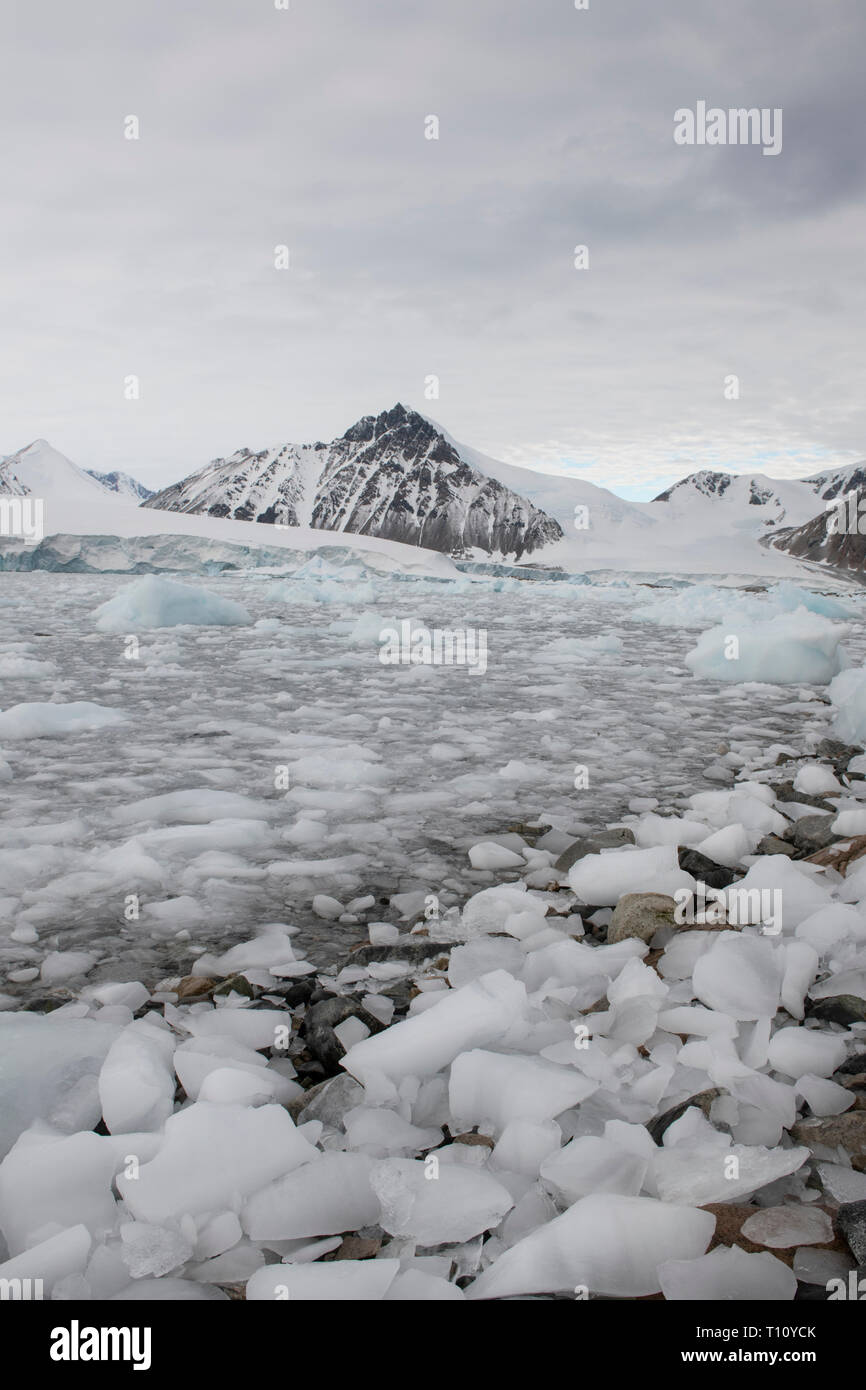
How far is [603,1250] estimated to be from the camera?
126 centimetres

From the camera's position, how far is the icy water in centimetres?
268

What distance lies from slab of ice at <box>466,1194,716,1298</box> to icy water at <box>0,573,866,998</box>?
1.21 m

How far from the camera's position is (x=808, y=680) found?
8.15m

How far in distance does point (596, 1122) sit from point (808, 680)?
752 cm

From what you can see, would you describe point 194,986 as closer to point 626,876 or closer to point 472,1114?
point 472,1114

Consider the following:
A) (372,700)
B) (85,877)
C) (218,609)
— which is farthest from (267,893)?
(218,609)

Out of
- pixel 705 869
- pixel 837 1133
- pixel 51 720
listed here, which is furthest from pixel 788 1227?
pixel 51 720

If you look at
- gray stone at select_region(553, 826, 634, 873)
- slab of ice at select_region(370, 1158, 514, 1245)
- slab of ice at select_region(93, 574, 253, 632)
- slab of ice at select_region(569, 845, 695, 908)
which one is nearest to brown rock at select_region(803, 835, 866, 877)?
slab of ice at select_region(569, 845, 695, 908)

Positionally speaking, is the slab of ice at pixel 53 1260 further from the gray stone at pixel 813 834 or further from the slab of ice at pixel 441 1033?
the gray stone at pixel 813 834

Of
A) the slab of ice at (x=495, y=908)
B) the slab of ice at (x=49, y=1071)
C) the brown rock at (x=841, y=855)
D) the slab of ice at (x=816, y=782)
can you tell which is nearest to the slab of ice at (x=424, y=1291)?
the slab of ice at (x=49, y=1071)

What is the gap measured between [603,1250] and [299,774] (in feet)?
10.4

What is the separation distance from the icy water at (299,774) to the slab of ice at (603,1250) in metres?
1.21

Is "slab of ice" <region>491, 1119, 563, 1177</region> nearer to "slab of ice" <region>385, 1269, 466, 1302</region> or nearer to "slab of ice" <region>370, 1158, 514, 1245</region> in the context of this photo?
"slab of ice" <region>370, 1158, 514, 1245</region>

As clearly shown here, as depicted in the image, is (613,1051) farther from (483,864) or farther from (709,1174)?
(483,864)
